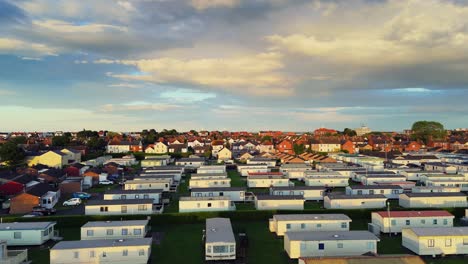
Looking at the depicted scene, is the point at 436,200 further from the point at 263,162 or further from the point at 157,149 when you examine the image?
the point at 157,149

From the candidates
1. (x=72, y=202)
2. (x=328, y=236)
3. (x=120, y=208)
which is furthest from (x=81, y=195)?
(x=328, y=236)

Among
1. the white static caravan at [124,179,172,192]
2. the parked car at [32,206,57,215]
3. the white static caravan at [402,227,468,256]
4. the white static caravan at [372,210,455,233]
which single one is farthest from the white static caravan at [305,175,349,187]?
the parked car at [32,206,57,215]

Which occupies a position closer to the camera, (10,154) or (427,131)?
(10,154)

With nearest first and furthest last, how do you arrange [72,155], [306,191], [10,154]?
[306,191] → [10,154] → [72,155]

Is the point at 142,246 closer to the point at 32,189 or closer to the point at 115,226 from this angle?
the point at 115,226

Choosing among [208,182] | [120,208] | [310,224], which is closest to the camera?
[310,224]

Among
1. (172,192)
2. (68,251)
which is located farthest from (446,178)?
(68,251)
